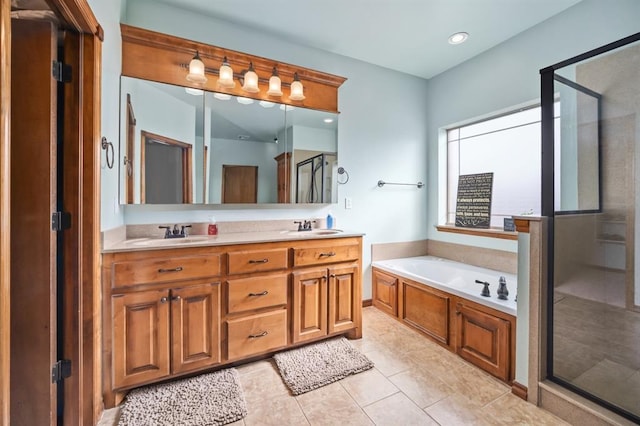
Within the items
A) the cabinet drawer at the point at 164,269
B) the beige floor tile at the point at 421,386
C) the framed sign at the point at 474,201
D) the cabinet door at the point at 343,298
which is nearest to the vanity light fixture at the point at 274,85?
the cabinet drawer at the point at 164,269

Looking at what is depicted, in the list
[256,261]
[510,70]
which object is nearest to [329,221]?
[256,261]

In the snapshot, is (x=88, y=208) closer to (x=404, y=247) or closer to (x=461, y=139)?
(x=404, y=247)

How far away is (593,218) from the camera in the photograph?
161 centimetres

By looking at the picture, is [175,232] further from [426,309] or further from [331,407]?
[426,309]

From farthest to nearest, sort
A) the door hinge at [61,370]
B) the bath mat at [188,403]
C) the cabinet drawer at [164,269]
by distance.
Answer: the cabinet drawer at [164,269], the bath mat at [188,403], the door hinge at [61,370]

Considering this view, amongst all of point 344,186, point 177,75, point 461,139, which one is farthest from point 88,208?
point 461,139

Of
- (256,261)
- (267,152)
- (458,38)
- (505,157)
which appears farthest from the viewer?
(505,157)

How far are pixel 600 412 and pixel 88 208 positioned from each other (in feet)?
9.01

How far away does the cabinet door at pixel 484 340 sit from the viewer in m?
1.75

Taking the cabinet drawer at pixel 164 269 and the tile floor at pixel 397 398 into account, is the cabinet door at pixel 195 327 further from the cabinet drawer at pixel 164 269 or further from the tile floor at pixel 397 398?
the tile floor at pixel 397 398

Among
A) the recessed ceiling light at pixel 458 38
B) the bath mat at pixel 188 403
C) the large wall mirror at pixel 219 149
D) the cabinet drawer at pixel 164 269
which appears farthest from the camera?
the recessed ceiling light at pixel 458 38

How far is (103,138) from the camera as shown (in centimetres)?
151

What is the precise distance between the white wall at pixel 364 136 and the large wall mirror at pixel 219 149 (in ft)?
0.51

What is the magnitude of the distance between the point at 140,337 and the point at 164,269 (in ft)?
1.33
